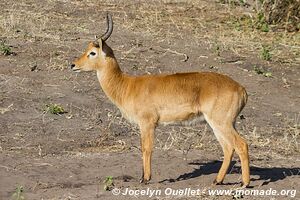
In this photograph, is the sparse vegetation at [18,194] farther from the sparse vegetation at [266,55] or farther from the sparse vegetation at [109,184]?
the sparse vegetation at [266,55]

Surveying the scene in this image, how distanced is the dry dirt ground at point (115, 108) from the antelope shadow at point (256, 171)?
1 centimetres

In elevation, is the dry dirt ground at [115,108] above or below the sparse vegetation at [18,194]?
below

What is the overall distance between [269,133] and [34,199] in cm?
434

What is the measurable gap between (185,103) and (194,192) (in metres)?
1.02

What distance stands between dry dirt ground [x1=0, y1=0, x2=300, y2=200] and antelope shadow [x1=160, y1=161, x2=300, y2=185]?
1 cm

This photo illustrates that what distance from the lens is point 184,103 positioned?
8938mm

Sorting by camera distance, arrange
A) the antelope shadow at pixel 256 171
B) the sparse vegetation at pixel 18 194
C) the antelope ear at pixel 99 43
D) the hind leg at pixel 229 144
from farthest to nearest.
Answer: the antelope ear at pixel 99 43
the antelope shadow at pixel 256 171
the hind leg at pixel 229 144
the sparse vegetation at pixel 18 194

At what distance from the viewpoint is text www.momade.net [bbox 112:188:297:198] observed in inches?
332

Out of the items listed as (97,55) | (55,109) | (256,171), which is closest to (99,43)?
(97,55)

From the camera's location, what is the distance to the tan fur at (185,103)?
8750 mm

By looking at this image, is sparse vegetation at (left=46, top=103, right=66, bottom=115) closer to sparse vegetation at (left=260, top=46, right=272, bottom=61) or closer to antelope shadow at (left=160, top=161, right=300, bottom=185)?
antelope shadow at (left=160, top=161, right=300, bottom=185)

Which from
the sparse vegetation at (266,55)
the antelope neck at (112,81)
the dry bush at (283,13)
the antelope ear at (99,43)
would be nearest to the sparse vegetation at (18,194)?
the antelope neck at (112,81)

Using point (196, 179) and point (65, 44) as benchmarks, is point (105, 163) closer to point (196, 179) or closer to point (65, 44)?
point (196, 179)

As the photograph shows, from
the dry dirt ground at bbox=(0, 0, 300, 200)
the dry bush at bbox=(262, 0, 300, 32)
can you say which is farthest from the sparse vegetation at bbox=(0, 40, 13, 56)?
the dry bush at bbox=(262, 0, 300, 32)
